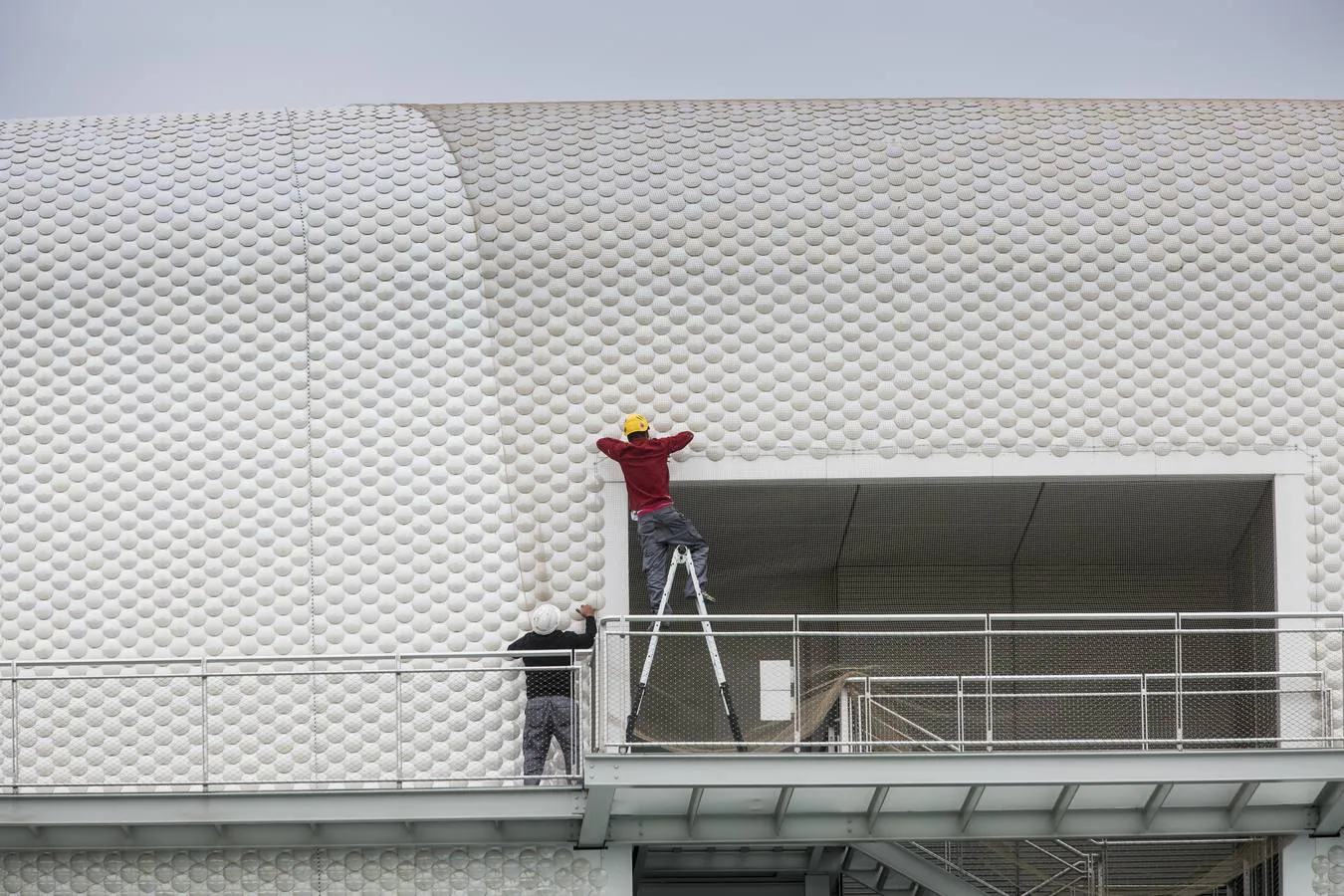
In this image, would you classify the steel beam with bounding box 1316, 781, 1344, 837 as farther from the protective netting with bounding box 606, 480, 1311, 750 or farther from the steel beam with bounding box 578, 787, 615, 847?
the steel beam with bounding box 578, 787, 615, 847

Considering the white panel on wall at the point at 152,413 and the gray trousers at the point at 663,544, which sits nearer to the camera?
the gray trousers at the point at 663,544

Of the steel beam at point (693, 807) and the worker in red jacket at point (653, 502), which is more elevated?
the worker in red jacket at point (653, 502)

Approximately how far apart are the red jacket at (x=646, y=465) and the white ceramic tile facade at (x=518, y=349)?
456 millimetres

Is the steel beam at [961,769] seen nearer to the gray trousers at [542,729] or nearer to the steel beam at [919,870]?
the gray trousers at [542,729]

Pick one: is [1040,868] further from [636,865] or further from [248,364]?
[248,364]

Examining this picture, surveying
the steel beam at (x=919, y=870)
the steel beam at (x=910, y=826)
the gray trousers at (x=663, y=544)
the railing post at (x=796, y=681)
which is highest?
the gray trousers at (x=663, y=544)

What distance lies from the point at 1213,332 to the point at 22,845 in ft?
32.1

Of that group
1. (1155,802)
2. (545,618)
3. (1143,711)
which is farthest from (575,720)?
(1155,802)

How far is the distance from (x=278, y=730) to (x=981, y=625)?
582cm

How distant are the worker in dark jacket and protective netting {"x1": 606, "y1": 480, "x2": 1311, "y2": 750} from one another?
555 millimetres

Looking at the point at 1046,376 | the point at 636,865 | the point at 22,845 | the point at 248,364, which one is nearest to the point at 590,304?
the point at 248,364

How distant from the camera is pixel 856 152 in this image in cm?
1476

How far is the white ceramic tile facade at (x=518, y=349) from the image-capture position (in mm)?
13945

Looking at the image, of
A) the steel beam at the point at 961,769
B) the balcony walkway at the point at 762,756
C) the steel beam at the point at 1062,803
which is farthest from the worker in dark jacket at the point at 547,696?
the steel beam at the point at 1062,803
